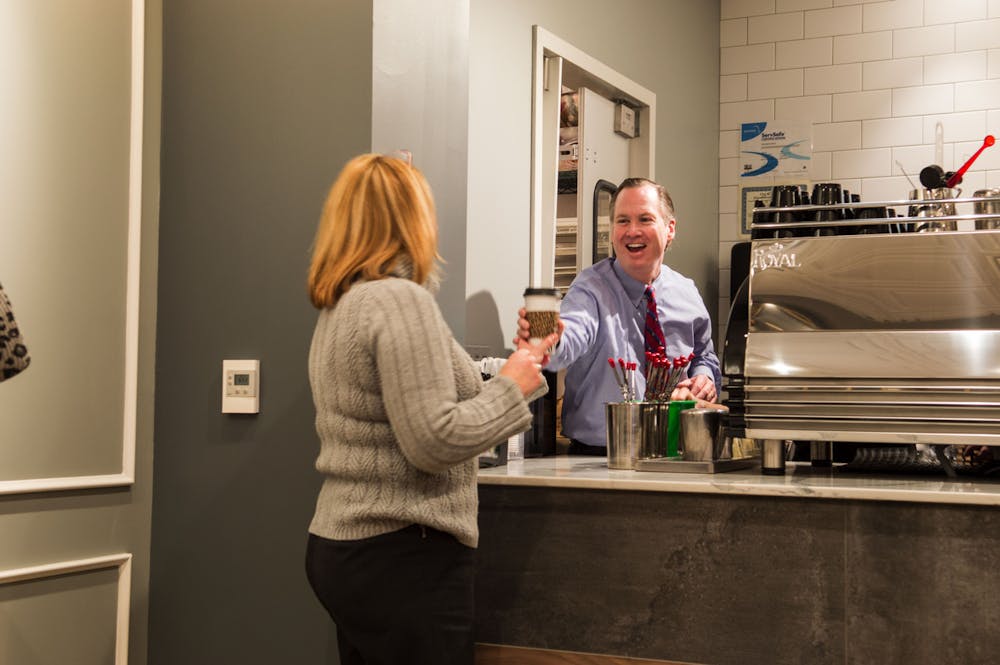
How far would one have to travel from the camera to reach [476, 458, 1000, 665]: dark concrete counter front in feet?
5.46

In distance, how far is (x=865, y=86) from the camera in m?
4.61

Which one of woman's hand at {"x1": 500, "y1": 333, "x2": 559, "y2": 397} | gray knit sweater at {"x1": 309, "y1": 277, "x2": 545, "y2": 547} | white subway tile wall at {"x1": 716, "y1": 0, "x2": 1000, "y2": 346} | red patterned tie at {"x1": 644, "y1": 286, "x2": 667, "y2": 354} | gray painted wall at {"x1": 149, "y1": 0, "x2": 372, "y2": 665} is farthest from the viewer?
white subway tile wall at {"x1": 716, "y1": 0, "x2": 1000, "y2": 346}

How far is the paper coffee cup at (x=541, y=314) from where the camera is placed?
1.84 metres

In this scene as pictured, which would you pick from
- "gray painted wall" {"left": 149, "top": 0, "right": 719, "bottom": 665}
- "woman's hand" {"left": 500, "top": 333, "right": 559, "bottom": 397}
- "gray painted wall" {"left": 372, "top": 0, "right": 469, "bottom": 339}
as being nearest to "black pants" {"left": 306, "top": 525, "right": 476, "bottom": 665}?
"woman's hand" {"left": 500, "top": 333, "right": 559, "bottom": 397}

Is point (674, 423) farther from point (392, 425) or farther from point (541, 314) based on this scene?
point (392, 425)

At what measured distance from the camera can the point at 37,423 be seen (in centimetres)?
196

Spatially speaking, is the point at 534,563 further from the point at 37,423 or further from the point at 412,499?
the point at 37,423

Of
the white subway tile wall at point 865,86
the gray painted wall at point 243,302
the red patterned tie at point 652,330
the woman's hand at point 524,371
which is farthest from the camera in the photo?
the white subway tile wall at point 865,86

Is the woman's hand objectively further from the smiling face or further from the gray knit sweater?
the smiling face

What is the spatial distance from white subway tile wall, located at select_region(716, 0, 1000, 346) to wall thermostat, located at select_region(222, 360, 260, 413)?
10.2 ft

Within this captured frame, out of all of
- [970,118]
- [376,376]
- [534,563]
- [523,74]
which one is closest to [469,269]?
[523,74]

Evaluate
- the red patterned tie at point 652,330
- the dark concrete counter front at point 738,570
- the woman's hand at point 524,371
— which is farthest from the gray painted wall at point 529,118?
the woman's hand at point 524,371

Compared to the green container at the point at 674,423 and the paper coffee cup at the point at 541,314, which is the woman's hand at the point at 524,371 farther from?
the green container at the point at 674,423

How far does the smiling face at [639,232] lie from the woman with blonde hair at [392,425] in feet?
4.60
